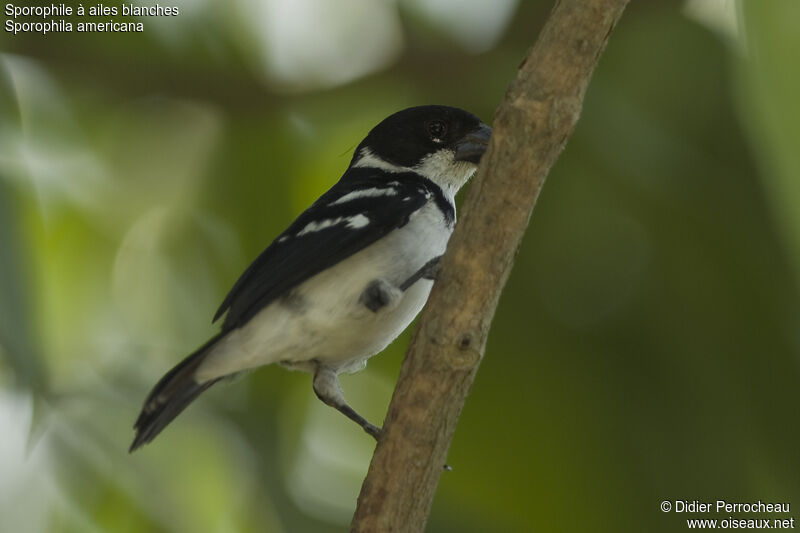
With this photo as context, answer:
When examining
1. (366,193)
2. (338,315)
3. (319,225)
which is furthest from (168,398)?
(366,193)

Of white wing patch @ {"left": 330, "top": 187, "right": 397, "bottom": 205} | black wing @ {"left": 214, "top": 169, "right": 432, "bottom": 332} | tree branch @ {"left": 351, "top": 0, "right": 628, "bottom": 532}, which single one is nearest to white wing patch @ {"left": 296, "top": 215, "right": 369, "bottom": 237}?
black wing @ {"left": 214, "top": 169, "right": 432, "bottom": 332}

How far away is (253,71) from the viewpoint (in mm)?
4438

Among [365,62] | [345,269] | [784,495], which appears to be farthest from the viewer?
[365,62]

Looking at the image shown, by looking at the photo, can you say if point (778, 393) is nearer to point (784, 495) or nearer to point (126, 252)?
point (784, 495)

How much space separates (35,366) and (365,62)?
70.9 inches

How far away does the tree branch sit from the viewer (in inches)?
95.9

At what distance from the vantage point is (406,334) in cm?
451

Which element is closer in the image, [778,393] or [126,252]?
[778,393]

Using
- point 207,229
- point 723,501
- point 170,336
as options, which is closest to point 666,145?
point 723,501

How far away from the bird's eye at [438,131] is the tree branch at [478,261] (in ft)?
4.07

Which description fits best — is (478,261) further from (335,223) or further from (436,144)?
(436,144)

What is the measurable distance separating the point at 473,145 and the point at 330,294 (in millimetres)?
866

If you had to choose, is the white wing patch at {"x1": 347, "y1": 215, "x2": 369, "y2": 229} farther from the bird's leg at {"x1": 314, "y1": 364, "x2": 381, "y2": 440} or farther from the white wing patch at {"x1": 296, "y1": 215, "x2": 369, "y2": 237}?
the bird's leg at {"x1": 314, "y1": 364, "x2": 381, "y2": 440}

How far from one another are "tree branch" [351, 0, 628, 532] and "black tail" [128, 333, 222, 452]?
667 mm
